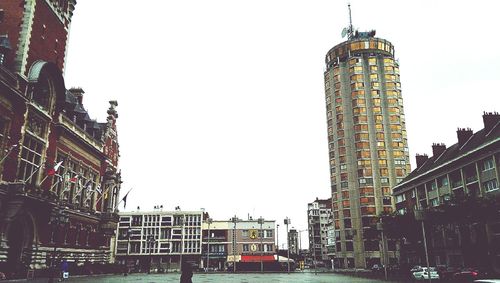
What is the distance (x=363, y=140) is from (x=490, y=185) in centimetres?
5600

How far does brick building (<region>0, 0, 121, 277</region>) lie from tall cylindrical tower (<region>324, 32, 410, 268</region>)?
70182mm

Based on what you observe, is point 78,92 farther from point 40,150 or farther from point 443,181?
point 443,181

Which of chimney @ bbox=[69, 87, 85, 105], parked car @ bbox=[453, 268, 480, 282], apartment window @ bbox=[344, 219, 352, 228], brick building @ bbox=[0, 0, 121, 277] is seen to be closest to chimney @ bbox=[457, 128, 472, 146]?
parked car @ bbox=[453, 268, 480, 282]

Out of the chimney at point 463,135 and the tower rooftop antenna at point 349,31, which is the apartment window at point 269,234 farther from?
the tower rooftop antenna at point 349,31

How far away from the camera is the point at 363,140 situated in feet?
370

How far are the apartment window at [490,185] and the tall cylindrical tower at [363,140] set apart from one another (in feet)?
156

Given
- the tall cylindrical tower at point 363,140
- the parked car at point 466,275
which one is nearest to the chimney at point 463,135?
the parked car at point 466,275

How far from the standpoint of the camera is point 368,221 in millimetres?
106500

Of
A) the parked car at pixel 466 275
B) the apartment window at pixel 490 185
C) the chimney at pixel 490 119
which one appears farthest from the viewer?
the chimney at pixel 490 119

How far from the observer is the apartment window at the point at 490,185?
5606 centimetres

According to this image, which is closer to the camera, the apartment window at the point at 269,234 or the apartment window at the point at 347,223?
the apartment window at the point at 347,223

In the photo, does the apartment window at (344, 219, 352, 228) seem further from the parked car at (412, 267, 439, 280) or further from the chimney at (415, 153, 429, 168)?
the parked car at (412, 267, 439, 280)

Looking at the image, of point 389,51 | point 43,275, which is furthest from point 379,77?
point 43,275

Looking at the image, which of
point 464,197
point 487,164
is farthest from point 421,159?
point 464,197
